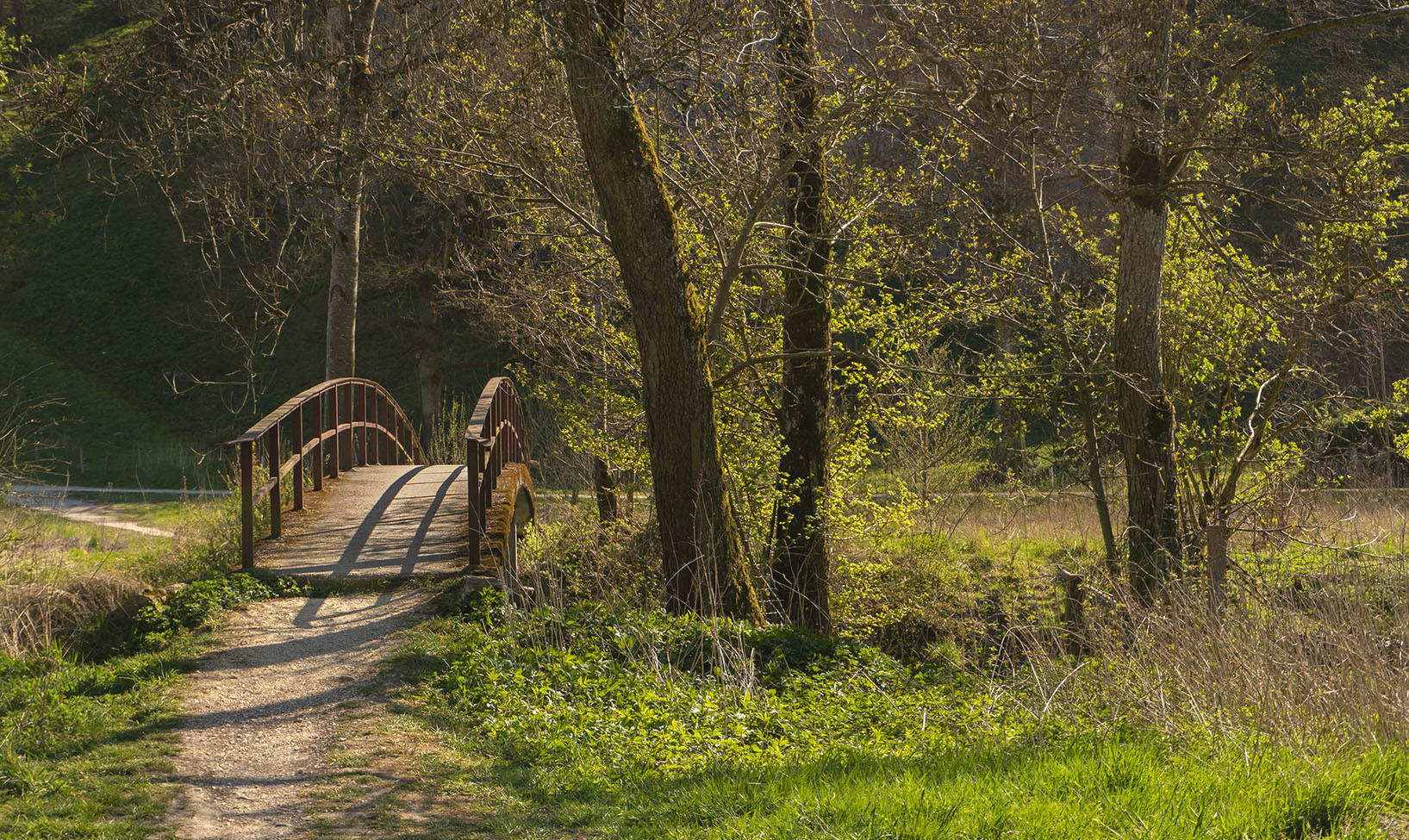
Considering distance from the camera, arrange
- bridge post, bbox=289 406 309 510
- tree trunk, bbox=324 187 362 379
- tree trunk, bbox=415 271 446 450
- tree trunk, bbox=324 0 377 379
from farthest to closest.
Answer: tree trunk, bbox=415 271 446 450, tree trunk, bbox=324 187 362 379, tree trunk, bbox=324 0 377 379, bridge post, bbox=289 406 309 510

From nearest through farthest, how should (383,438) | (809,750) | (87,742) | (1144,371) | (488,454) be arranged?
(87,742), (809,750), (488,454), (1144,371), (383,438)

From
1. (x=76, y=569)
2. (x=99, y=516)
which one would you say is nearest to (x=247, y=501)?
(x=76, y=569)

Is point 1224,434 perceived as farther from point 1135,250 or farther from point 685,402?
point 685,402

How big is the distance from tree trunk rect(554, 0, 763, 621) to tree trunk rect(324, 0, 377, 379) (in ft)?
10.6

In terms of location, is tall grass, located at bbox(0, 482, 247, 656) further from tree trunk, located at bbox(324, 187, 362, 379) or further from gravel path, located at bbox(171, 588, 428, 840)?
tree trunk, located at bbox(324, 187, 362, 379)

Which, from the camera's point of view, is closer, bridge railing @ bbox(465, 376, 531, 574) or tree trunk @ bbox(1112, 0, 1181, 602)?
bridge railing @ bbox(465, 376, 531, 574)

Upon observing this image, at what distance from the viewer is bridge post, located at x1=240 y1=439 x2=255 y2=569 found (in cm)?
817

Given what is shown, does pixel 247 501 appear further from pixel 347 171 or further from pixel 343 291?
pixel 343 291

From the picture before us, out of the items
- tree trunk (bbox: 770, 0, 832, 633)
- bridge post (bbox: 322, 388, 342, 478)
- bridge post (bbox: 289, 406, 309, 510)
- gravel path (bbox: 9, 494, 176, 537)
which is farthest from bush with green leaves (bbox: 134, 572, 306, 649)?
gravel path (bbox: 9, 494, 176, 537)

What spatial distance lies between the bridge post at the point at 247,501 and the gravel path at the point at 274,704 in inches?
23.7

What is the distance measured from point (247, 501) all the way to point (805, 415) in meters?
5.07

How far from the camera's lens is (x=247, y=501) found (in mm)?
8359

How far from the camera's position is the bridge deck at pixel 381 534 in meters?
8.87

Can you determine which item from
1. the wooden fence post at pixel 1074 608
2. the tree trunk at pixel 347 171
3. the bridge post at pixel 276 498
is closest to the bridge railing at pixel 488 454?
the bridge post at pixel 276 498
